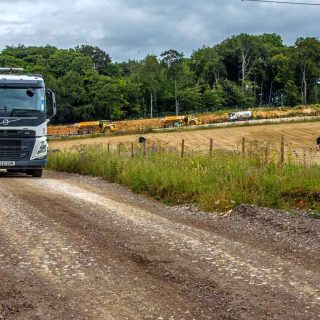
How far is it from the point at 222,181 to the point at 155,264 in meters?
5.66

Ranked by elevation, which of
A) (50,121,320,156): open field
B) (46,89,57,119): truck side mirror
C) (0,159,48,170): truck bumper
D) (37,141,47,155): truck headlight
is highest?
(46,89,57,119): truck side mirror

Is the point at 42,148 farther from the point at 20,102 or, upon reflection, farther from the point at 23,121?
the point at 20,102

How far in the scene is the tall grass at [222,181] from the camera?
10719 millimetres

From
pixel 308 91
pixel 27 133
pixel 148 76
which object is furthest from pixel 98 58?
pixel 27 133

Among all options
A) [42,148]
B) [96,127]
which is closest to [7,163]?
[42,148]

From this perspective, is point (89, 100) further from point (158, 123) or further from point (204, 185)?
point (204, 185)

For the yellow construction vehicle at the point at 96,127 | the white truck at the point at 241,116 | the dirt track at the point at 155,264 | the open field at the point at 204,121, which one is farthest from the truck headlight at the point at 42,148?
the white truck at the point at 241,116

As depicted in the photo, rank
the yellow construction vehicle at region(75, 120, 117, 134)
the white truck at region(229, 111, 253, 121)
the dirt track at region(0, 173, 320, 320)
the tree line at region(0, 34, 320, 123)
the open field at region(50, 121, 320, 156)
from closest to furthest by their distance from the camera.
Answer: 1. the dirt track at region(0, 173, 320, 320)
2. the open field at region(50, 121, 320, 156)
3. the yellow construction vehicle at region(75, 120, 117, 134)
4. the white truck at region(229, 111, 253, 121)
5. the tree line at region(0, 34, 320, 123)

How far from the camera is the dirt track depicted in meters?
5.02

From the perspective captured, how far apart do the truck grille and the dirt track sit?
838 cm

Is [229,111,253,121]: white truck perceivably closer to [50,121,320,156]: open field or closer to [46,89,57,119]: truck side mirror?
[50,121,320,156]: open field

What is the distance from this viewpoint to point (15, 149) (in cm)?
1873

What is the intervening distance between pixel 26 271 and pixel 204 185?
6.44 metres

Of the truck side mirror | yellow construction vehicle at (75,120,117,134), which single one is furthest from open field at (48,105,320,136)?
the truck side mirror
